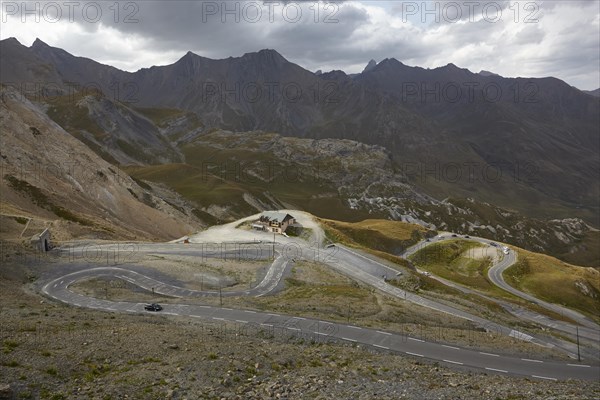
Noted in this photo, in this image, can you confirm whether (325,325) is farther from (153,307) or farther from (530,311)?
(530,311)

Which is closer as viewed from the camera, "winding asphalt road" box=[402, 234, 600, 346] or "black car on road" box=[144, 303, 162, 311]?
"black car on road" box=[144, 303, 162, 311]

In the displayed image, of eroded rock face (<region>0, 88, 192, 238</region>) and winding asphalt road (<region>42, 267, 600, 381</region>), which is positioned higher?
eroded rock face (<region>0, 88, 192, 238</region>)

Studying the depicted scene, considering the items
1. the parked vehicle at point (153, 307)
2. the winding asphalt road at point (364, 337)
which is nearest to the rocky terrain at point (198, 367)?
the winding asphalt road at point (364, 337)

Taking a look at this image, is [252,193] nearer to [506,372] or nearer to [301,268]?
[301,268]

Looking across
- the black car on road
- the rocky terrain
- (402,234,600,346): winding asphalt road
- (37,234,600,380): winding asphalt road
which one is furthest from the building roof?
the rocky terrain

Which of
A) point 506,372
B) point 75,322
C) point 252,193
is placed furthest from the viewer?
point 252,193

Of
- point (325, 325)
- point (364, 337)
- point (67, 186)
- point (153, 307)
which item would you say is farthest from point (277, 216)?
point (364, 337)

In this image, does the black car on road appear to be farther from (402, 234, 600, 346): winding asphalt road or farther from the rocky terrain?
(402, 234, 600, 346): winding asphalt road

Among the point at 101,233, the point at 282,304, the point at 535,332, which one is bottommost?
the point at 535,332

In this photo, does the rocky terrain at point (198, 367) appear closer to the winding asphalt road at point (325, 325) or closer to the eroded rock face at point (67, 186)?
the winding asphalt road at point (325, 325)

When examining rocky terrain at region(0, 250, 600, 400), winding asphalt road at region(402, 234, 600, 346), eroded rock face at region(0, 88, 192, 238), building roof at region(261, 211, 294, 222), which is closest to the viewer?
rocky terrain at region(0, 250, 600, 400)

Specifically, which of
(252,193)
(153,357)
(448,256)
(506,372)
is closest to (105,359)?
(153,357)
